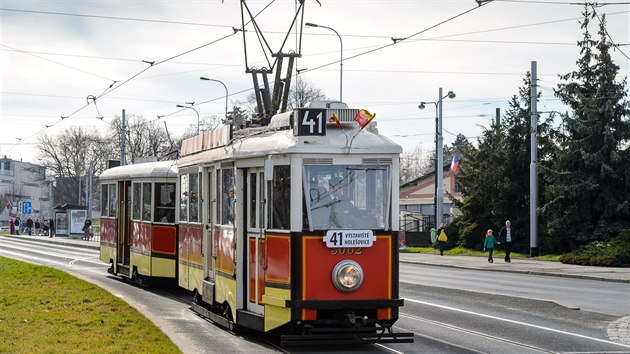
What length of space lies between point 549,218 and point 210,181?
2861 cm

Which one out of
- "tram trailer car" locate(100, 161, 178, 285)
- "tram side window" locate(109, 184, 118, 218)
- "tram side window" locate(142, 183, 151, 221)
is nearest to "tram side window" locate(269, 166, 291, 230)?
"tram trailer car" locate(100, 161, 178, 285)

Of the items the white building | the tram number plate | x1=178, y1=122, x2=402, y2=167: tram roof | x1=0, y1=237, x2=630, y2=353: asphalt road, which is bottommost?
x1=0, y1=237, x2=630, y2=353: asphalt road

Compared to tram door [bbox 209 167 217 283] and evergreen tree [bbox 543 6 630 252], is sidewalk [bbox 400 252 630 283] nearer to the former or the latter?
evergreen tree [bbox 543 6 630 252]

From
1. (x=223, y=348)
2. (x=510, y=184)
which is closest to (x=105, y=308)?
(x=223, y=348)

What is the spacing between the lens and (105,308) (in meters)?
16.7

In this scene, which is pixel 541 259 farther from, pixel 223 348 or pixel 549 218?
pixel 223 348

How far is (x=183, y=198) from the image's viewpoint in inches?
736

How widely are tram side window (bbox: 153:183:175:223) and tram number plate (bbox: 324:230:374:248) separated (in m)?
9.37

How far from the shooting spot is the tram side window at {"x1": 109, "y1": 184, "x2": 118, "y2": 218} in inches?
1005

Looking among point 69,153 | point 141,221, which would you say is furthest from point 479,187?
point 69,153

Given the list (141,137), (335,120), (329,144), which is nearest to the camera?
(329,144)

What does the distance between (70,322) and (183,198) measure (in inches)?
184

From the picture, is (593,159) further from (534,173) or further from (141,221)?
(141,221)

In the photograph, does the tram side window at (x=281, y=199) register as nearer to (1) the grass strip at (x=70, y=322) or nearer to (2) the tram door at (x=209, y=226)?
(1) the grass strip at (x=70, y=322)
